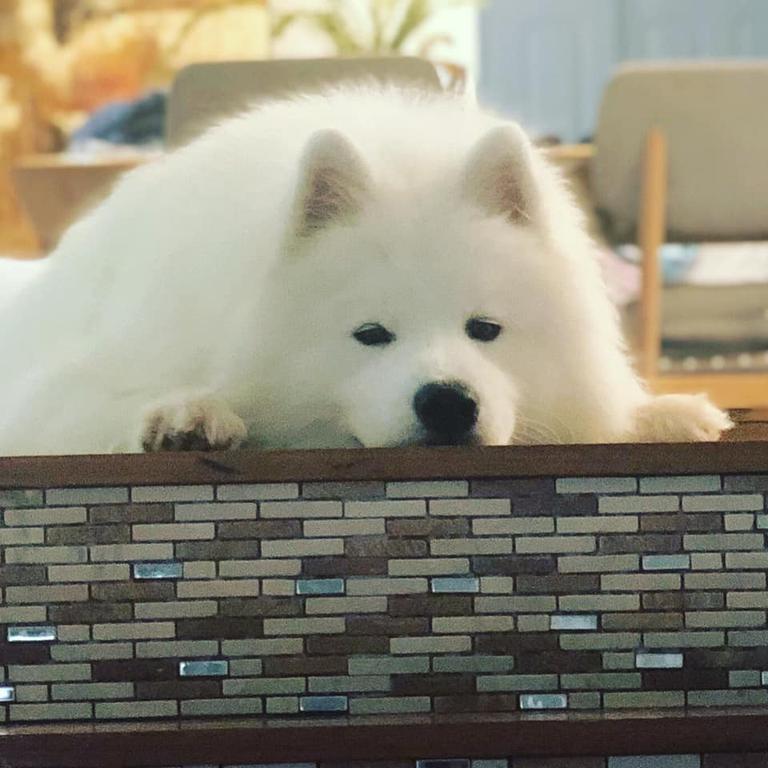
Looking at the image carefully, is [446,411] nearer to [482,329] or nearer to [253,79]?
[482,329]

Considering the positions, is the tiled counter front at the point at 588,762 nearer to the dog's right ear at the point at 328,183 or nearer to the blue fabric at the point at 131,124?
the dog's right ear at the point at 328,183

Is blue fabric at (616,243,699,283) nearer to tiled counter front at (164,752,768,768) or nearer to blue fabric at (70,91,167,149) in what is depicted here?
blue fabric at (70,91,167,149)

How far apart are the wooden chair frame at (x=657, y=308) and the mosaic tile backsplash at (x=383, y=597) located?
1.79 metres

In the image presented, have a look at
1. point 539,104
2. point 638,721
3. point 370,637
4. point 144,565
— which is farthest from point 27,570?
point 539,104

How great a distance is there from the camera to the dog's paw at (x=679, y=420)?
1.39m

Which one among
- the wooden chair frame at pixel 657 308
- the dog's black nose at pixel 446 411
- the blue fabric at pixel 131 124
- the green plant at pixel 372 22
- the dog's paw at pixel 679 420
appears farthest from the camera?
the green plant at pixel 372 22

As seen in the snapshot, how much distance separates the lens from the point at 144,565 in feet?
3.39

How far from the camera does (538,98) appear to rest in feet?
17.2

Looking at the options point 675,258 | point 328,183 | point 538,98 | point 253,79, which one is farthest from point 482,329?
point 538,98

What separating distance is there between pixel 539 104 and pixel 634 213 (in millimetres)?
2386

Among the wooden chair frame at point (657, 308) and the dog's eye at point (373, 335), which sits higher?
the dog's eye at point (373, 335)

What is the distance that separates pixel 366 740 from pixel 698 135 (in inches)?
89.7

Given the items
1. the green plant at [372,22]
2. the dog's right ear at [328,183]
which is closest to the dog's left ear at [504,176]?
the dog's right ear at [328,183]

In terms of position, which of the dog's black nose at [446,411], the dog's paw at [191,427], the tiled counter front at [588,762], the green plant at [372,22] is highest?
the green plant at [372,22]
